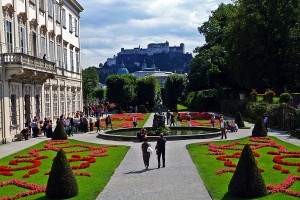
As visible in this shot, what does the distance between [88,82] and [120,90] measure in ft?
70.4

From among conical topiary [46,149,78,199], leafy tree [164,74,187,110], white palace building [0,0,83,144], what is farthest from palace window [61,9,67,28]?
leafy tree [164,74,187,110]

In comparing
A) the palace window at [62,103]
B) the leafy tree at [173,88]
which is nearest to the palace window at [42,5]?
Answer: the palace window at [62,103]

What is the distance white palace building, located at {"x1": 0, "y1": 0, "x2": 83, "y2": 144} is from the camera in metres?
29.0

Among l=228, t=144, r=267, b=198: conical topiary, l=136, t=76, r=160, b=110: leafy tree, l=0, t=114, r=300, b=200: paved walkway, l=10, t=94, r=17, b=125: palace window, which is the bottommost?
l=0, t=114, r=300, b=200: paved walkway

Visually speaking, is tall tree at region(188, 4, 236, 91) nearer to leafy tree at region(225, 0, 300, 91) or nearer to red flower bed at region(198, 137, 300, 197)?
leafy tree at region(225, 0, 300, 91)

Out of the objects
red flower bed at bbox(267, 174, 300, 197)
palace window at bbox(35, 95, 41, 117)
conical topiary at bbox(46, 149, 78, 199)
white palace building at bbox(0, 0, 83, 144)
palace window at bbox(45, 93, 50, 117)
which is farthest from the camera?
palace window at bbox(45, 93, 50, 117)

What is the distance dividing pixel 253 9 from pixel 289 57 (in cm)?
733

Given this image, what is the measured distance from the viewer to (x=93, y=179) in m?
16.2

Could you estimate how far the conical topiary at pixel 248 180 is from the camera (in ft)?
41.8

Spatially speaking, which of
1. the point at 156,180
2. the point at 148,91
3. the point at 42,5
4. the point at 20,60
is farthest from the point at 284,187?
the point at 148,91

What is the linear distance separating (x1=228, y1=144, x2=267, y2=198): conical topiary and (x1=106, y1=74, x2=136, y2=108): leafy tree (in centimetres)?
6786

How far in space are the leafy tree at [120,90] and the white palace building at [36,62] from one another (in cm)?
2571

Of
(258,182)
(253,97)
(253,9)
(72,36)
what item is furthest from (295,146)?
(72,36)

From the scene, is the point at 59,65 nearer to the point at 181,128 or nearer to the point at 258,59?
the point at 181,128
